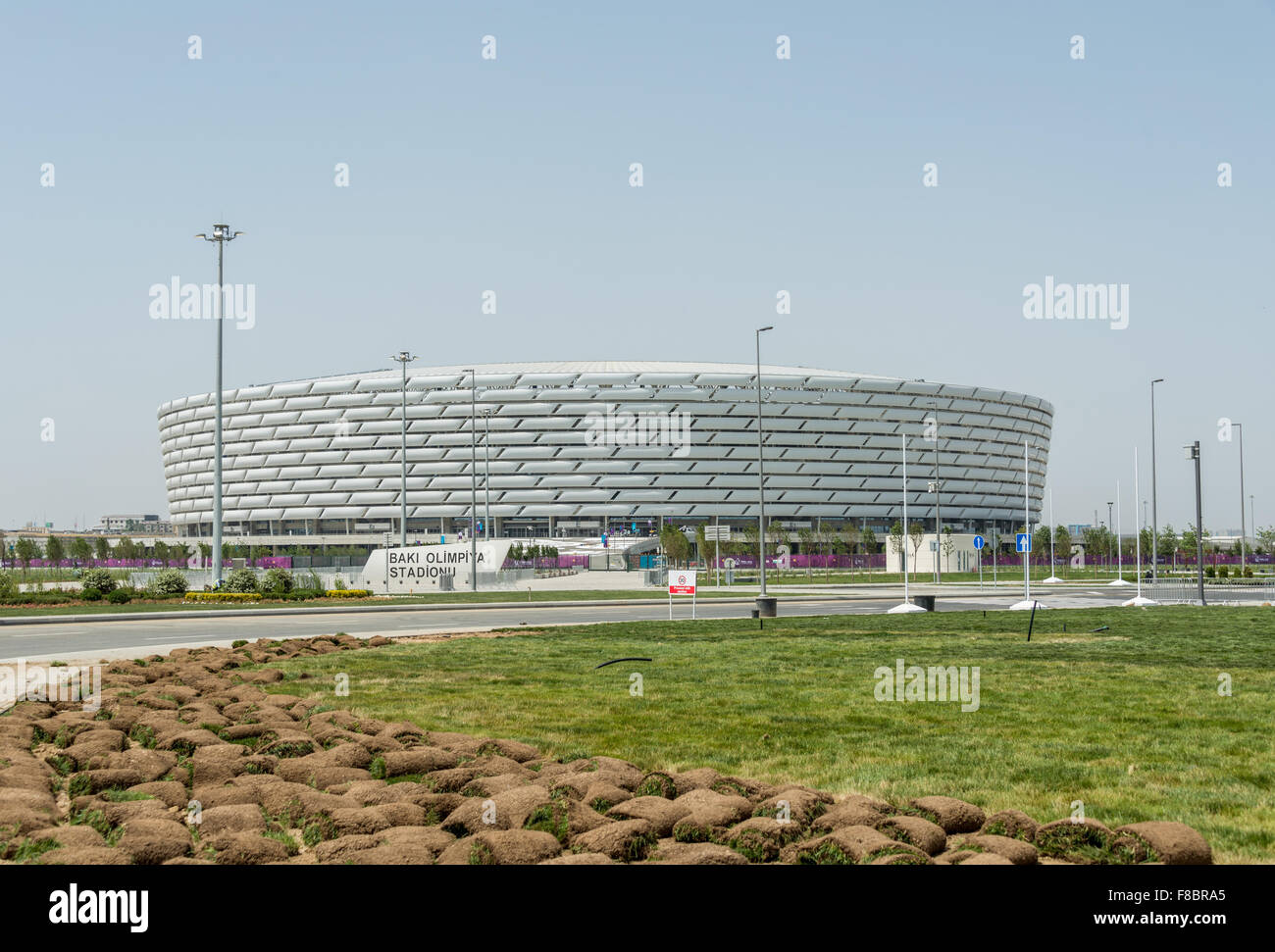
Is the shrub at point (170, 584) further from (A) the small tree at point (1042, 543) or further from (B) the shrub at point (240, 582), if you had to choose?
(A) the small tree at point (1042, 543)

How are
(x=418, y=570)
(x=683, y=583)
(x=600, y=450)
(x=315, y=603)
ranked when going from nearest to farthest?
1. (x=683, y=583)
2. (x=315, y=603)
3. (x=418, y=570)
4. (x=600, y=450)

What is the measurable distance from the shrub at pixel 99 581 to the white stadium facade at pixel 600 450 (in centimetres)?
9445

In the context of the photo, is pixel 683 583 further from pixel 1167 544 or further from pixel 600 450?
pixel 600 450

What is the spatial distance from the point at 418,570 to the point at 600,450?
87.4m

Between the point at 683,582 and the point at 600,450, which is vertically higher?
the point at 600,450

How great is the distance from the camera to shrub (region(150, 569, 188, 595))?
4125 cm

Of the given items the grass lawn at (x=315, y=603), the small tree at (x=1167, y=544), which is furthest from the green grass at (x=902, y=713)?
the small tree at (x=1167, y=544)

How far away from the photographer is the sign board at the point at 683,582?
26219mm

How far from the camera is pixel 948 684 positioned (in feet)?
44.2

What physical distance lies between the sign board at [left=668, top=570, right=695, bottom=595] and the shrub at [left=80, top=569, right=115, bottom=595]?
2453 centimetres

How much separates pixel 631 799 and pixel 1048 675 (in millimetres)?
9931

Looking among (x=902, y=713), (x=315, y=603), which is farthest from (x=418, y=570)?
(x=902, y=713)

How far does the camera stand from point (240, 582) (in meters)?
42.1
